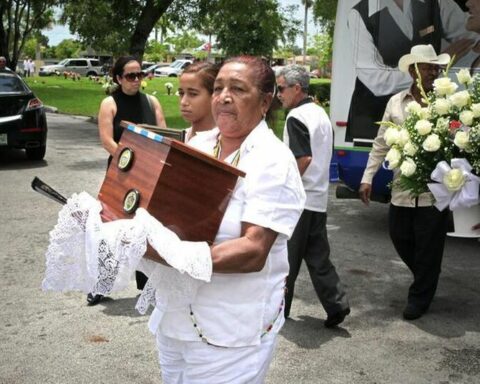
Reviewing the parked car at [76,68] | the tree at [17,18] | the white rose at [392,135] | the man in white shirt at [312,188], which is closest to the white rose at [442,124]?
the white rose at [392,135]

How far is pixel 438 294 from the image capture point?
17.9ft

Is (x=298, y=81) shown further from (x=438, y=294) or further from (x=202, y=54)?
(x=202, y=54)

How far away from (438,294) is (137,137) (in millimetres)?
4018

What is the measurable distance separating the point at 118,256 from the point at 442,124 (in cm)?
261

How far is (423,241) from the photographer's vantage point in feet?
15.9

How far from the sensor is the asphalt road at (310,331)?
393 cm

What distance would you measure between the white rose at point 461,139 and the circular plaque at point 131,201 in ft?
7.63

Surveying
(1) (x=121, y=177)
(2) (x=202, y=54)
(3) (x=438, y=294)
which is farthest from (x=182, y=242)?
(2) (x=202, y=54)

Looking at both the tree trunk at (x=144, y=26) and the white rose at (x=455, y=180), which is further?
the tree trunk at (x=144, y=26)

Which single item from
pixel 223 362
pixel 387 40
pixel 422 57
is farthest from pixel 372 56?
pixel 223 362

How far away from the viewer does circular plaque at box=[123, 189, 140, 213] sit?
195cm

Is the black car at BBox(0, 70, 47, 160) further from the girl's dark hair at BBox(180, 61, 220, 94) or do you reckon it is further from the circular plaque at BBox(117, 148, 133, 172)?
the circular plaque at BBox(117, 148, 133, 172)

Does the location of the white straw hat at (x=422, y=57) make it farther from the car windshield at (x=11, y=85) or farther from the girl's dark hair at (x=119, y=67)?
the car windshield at (x=11, y=85)

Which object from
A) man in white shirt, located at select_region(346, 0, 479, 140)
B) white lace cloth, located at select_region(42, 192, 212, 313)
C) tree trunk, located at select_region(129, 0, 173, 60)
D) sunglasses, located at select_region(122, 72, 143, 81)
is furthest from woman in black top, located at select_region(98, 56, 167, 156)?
tree trunk, located at select_region(129, 0, 173, 60)
